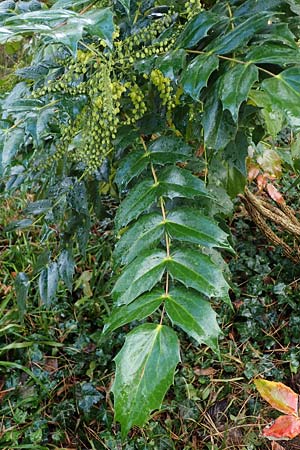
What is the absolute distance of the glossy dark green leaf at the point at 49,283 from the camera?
1319mm

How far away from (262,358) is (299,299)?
314mm

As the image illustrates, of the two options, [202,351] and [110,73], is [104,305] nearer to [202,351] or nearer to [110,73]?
[202,351]

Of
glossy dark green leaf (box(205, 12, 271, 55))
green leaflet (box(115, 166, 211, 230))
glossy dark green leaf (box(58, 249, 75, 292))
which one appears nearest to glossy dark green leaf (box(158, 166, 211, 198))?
green leaflet (box(115, 166, 211, 230))

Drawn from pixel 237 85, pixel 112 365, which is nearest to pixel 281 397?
pixel 112 365

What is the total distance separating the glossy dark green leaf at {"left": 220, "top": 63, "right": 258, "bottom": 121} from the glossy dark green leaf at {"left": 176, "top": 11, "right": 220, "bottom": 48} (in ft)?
0.36

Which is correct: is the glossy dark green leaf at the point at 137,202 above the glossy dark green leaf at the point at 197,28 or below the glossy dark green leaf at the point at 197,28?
below

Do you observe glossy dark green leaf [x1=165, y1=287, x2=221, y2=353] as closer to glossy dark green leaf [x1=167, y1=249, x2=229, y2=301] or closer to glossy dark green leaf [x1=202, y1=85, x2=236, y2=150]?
glossy dark green leaf [x1=167, y1=249, x2=229, y2=301]

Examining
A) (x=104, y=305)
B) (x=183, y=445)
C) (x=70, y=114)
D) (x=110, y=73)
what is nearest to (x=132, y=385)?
(x=70, y=114)

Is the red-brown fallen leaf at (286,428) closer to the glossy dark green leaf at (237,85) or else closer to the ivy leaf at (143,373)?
the ivy leaf at (143,373)

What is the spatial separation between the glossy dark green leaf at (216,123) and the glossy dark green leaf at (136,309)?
0.27 metres

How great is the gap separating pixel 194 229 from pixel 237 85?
0.23m

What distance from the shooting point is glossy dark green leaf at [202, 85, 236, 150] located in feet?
2.85

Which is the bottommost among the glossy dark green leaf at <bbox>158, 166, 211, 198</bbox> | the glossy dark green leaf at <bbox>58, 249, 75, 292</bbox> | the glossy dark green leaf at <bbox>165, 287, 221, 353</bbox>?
the glossy dark green leaf at <bbox>58, 249, 75, 292</bbox>

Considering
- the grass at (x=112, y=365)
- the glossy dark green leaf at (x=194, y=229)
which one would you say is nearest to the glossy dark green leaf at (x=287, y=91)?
the glossy dark green leaf at (x=194, y=229)
